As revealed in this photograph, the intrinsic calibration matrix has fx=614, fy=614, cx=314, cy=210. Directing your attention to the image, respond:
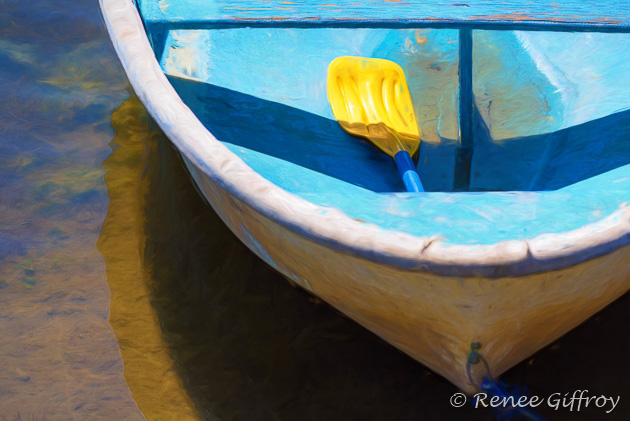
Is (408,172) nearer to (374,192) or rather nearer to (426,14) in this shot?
(374,192)

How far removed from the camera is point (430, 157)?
2.06 metres

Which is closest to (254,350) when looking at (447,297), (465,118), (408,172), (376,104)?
(408,172)

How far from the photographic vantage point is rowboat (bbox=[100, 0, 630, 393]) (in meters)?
1.14

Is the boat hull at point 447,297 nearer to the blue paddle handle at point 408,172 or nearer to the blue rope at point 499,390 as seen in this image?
the blue rope at point 499,390

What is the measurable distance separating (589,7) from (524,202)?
905 mm

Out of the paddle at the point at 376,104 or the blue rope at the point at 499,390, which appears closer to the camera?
the blue rope at the point at 499,390

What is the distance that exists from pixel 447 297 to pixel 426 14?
3.52ft

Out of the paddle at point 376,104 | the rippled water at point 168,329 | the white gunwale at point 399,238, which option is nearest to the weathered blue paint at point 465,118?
the paddle at point 376,104

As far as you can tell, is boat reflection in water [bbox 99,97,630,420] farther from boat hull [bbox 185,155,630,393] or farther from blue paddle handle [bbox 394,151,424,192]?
blue paddle handle [bbox 394,151,424,192]

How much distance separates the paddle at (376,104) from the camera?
6.63ft

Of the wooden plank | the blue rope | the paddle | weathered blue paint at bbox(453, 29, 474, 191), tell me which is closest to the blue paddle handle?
the paddle

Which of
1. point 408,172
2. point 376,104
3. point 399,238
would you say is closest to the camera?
point 399,238

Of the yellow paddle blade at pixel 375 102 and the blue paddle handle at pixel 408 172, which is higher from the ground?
the yellow paddle blade at pixel 375 102

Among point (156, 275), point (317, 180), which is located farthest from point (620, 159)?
point (156, 275)
